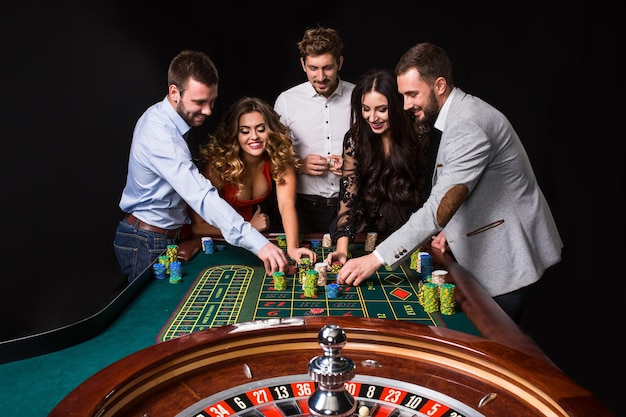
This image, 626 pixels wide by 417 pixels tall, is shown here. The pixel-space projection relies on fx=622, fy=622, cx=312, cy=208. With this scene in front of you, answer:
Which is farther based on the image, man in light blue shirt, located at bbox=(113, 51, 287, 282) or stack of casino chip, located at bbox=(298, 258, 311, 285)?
man in light blue shirt, located at bbox=(113, 51, 287, 282)

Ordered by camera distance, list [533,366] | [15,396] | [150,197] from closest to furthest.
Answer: [533,366], [15,396], [150,197]

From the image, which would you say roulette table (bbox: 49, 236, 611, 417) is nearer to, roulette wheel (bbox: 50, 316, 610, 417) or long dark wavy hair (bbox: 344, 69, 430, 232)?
roulette wheel (bbox: 50, 316, 610, 417)

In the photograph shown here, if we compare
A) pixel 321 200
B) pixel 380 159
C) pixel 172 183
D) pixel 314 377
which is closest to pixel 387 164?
pixel 380 159

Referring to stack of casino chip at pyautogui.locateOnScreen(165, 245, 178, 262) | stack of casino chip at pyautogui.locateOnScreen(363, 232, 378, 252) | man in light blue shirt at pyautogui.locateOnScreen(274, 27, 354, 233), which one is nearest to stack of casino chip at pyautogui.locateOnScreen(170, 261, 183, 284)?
stack of casino chip at pyautogui.locateOnScreen(165, 245, 178, 262)

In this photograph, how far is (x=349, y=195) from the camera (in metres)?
3.81

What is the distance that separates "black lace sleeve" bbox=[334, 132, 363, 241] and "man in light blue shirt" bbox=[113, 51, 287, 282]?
643 millimetres

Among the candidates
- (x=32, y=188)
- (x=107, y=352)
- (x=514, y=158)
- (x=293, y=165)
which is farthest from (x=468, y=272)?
(x=32, y=188)

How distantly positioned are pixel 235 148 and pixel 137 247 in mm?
831

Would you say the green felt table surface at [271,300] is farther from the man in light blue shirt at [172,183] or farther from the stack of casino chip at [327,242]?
the stack of casino chip at [327,242]

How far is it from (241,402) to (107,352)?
0.80m

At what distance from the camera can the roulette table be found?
1282 millimetres

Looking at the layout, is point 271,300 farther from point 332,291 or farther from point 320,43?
point 320,43

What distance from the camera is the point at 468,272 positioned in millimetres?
2957

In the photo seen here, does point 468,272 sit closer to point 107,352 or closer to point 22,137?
point 107,352
